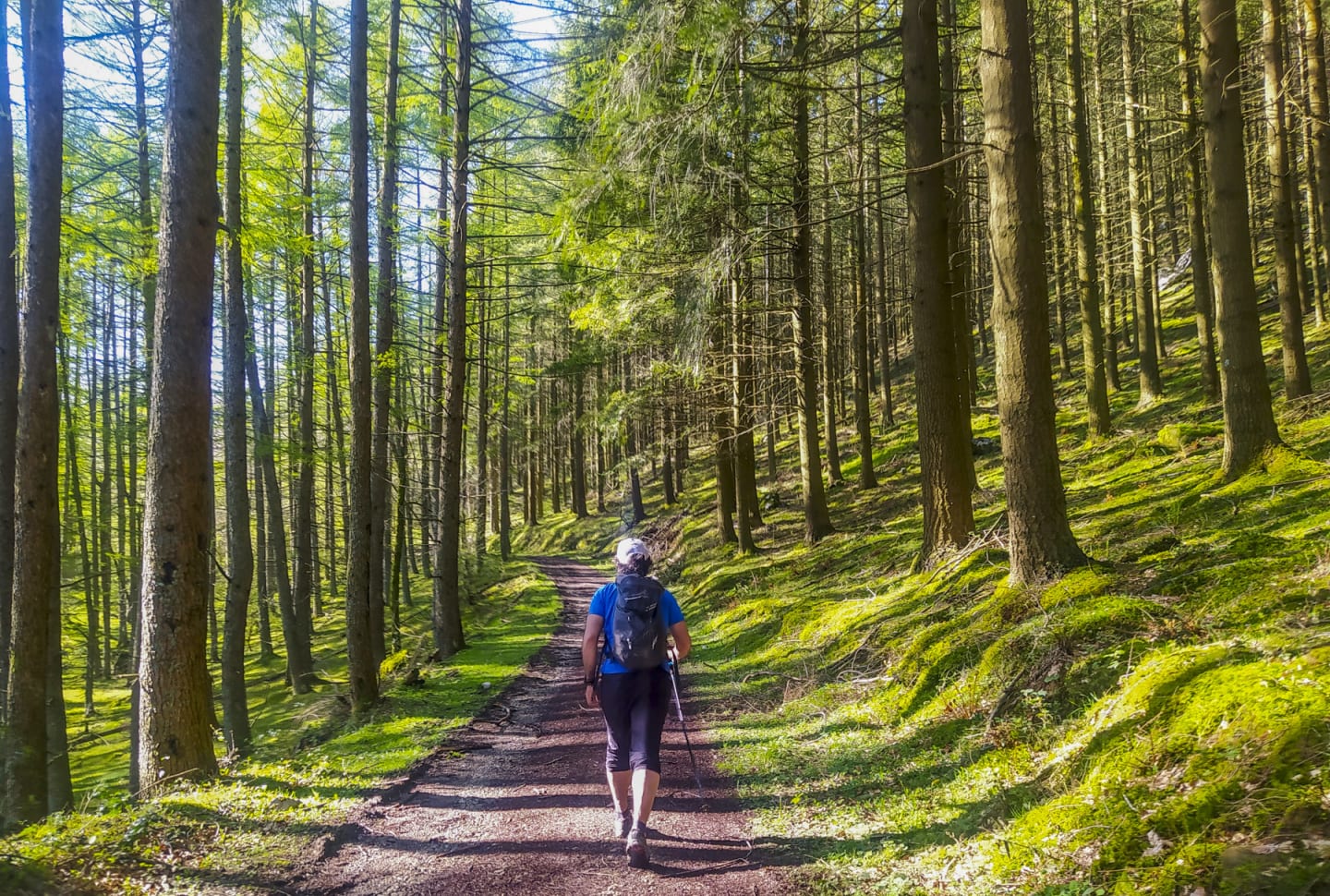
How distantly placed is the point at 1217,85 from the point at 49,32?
13.9 meters

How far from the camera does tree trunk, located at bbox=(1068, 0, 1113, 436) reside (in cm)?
1444

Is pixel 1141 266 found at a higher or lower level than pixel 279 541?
higher

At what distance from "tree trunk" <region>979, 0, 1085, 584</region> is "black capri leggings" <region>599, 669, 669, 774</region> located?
3.46m

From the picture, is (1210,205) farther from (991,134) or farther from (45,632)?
(45,632)

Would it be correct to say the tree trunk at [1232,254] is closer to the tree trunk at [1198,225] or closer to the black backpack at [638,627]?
the tree trunk at [1198,225]

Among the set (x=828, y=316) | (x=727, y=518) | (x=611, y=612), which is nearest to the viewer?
(x=611, y=612)

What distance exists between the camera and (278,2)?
11289 mm

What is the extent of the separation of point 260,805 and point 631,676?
3204mm

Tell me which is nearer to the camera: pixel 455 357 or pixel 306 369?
pixel 455 357

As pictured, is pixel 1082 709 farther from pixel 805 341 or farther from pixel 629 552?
pixel 805 341

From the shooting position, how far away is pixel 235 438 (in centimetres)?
1223

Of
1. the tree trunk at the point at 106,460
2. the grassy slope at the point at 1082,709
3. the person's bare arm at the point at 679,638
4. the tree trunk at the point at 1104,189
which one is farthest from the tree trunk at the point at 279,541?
the tree trunk at the point at 1104,189

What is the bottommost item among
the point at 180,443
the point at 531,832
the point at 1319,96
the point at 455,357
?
the point at 531,832

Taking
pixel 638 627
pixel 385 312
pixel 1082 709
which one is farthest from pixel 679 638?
pixel 385 312
